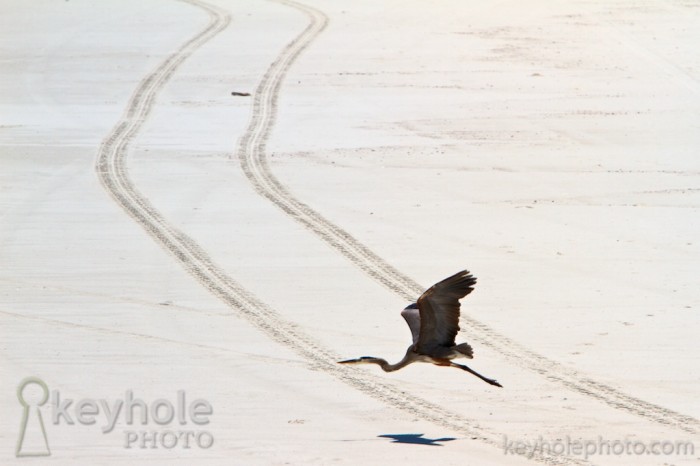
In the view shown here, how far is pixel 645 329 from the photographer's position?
944 centimetres

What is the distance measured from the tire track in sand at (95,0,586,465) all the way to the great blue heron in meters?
0.44

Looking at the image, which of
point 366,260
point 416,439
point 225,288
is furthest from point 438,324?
point 366,260

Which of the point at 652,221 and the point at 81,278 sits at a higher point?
the point at 652,221

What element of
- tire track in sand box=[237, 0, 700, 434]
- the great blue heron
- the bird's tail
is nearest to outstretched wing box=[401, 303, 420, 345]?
the great blue heron

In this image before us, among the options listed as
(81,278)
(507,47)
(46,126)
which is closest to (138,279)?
(81,278)

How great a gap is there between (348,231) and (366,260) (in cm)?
91

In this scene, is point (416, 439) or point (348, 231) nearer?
point (416, 439)

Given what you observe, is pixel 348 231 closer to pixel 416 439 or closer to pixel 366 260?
pixel 366 260

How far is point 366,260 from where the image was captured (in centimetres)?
1123

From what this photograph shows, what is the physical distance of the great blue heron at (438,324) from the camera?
740 centimetres

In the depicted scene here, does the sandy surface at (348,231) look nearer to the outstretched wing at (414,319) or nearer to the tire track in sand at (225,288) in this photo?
the tire track in sand at (225,288)

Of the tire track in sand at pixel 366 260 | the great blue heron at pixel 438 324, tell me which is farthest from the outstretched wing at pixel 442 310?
the tire track in sand at pixel 366 260

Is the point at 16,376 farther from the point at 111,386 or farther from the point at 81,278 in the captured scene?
the point at 81,278

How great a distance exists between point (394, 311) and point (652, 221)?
10.7 feet
